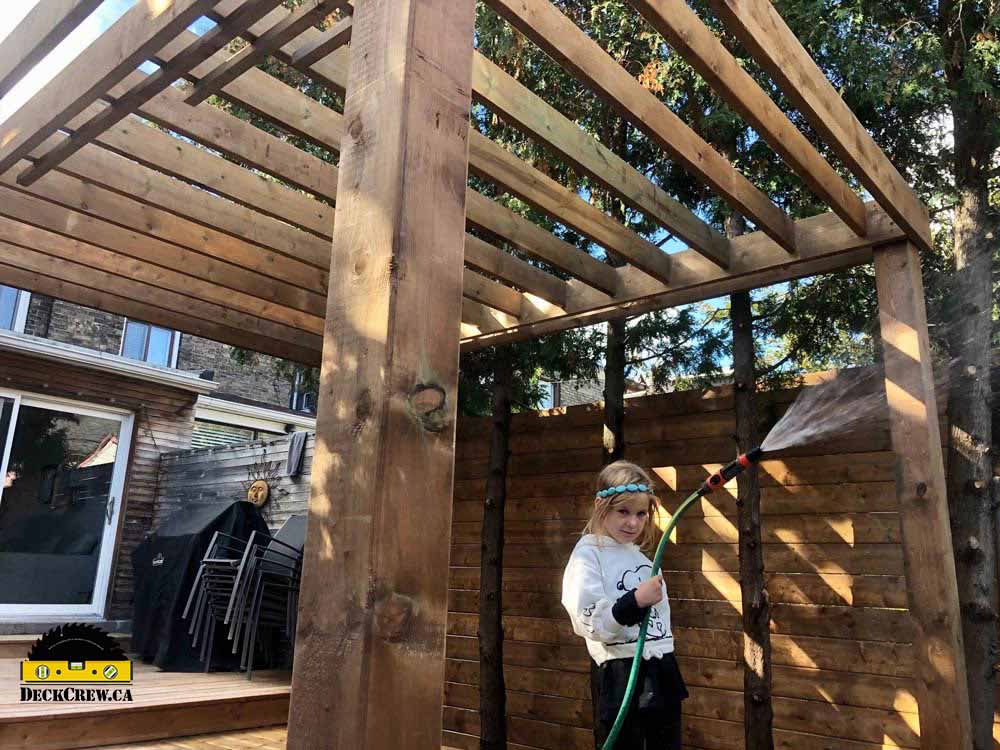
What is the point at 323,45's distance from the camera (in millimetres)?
2693

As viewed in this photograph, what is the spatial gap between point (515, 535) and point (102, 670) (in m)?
2.89

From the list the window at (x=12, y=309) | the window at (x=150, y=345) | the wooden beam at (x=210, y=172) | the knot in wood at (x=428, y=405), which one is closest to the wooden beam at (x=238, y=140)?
the wooden beam at (x=210, y=172)

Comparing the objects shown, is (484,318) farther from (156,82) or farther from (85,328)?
(85,328)

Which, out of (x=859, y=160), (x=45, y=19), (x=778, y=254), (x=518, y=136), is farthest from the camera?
(x=518, y=136)

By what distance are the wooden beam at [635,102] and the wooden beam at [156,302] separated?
9.85 ft

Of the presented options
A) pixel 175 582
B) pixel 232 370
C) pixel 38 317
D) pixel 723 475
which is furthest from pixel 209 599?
→ pixel 232 370

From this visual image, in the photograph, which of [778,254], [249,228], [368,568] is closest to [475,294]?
[249,228]

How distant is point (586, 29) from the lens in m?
4.84

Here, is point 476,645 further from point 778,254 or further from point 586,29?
point 586,29

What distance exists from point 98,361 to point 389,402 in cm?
803

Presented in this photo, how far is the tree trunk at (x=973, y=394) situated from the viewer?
12.3 feet

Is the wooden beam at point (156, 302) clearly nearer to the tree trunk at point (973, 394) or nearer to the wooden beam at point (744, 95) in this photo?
the wooden beam at point (744, 95)

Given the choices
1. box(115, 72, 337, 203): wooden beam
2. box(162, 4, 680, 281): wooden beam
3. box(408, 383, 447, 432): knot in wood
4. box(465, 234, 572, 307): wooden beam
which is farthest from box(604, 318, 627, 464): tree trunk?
box(408, 383, 447, 432): knot in wood

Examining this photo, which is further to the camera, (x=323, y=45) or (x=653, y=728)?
(x=653, y=728)
